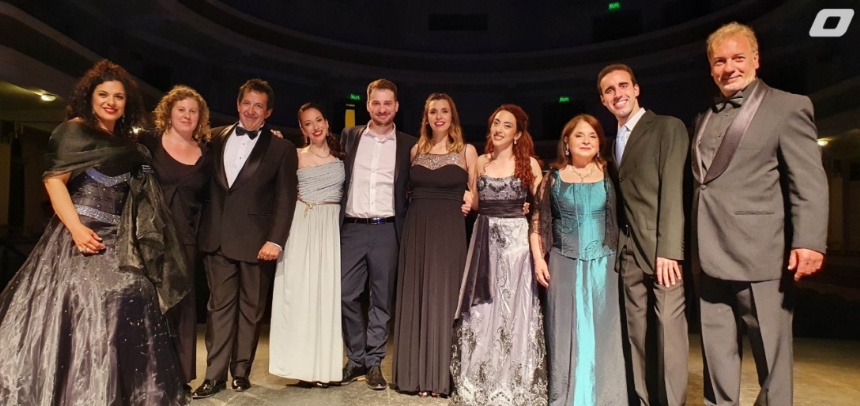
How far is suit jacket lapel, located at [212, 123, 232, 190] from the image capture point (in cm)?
279

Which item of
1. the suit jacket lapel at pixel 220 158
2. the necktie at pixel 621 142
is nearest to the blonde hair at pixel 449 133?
the necktie at pixel 621 142

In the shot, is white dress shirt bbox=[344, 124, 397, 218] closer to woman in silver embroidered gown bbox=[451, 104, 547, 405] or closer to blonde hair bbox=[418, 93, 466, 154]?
blonde hair bbox=[418, 93, 466, 154]

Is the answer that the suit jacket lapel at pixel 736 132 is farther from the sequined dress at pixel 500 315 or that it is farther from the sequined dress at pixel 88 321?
the sequined dress at pixel 88 321

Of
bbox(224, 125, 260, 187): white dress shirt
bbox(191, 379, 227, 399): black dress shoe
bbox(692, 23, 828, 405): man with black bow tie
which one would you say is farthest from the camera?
bbox(224, 125, 260, 187): white dress shirt

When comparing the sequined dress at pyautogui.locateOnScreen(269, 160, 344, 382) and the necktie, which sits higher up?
the necktie

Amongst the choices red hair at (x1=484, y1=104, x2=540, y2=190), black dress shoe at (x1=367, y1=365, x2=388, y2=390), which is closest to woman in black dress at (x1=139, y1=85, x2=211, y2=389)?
black dress shoe at (x1=367, y1=365, x2=388, y2=390)

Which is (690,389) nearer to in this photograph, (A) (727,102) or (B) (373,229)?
(A) (727,102)

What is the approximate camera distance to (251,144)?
2.87 meters

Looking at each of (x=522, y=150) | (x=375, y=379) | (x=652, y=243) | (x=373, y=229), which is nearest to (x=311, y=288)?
(x=373, y=229)

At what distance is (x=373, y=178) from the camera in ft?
9.77

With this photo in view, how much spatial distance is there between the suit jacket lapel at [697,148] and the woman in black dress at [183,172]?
2.41 meters

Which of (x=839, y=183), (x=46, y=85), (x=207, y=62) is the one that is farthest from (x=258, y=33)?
(x=839, y=183)

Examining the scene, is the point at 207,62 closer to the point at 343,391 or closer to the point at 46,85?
the point at 46,85

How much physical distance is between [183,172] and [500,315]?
182 cm
